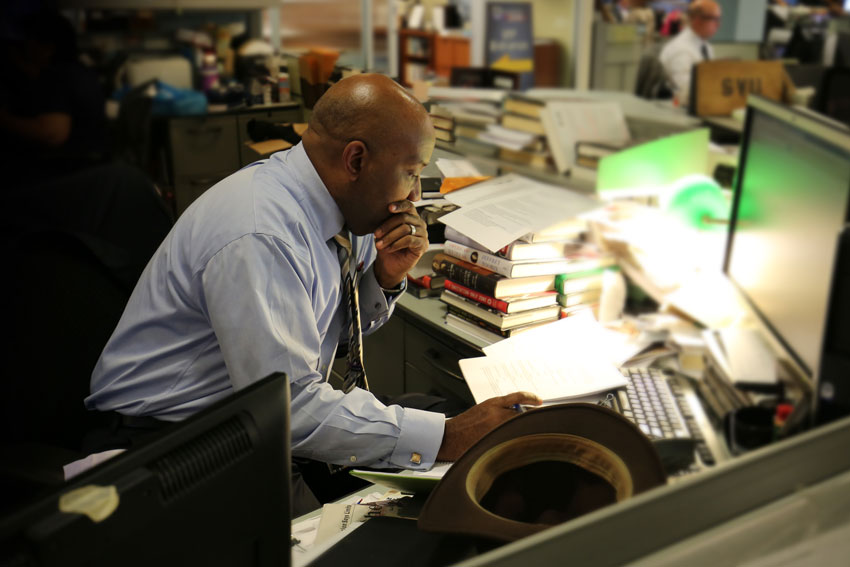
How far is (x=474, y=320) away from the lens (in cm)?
142

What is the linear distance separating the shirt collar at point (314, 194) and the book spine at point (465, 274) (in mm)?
311

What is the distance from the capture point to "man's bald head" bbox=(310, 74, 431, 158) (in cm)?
106

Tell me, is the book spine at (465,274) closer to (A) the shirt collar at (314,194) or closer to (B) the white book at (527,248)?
(B) the white book at (527,248)

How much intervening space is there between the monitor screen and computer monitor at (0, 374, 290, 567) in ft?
1.90

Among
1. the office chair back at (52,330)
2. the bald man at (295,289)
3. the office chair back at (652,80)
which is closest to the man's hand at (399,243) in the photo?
the bald man at (295,289)

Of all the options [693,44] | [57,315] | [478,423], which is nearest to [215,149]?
[57,315]

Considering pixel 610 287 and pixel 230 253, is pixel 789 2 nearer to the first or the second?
pixel 610 287

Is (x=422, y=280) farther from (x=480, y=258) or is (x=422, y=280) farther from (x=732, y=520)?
(x=732, y=520)

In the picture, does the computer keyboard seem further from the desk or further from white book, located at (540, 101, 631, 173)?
white book, located at (540, 101, 631, 173)

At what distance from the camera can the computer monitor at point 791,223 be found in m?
0.82

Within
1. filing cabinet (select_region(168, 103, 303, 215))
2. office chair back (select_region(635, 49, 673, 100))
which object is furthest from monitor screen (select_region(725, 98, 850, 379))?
office chair back (select_region(635, 49, 673, 100))

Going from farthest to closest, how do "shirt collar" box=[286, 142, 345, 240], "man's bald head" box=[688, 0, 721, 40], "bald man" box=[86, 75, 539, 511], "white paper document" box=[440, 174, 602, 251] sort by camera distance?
1. "man's bald head" box=[688, 0, 721, 40]
2. "white paper document" box=[440, 174, 602, 251]
3. "shirt collar" box=[286, 142, 345, 240]
4. "bald man" box=[86, 75, 539, 511]

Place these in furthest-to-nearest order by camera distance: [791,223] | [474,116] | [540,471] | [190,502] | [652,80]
Answer: [652,80] < [474,116] < [791,223] < [540,471] < [190,502]

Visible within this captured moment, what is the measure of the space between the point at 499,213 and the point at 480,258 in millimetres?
107
